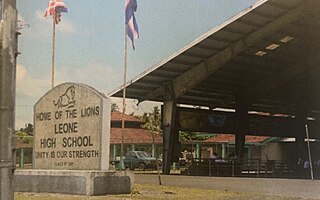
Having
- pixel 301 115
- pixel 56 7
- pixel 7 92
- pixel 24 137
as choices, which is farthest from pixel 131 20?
pixel 24 137

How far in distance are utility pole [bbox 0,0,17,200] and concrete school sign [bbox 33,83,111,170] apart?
9145 millimetres

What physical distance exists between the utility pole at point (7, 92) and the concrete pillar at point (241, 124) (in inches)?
1205

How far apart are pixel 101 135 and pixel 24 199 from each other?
228 cm

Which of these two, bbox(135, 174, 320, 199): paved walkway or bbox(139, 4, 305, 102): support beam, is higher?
bbox(139, 4, 305, 102): support beam

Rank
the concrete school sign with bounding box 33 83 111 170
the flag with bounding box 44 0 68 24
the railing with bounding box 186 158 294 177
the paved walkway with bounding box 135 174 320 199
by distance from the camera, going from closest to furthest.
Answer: the concrete school sign with bounding box 33 83 111 170
the paved walkway with bounding box 135 174 320 199
the flag with bounding box 44 0 68 24
the railing with bounding box 186 158 294 177

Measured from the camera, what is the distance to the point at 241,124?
34375 millimetres

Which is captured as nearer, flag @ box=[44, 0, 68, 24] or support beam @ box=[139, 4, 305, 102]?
support beam @ box=[139, 4, 305, 102]

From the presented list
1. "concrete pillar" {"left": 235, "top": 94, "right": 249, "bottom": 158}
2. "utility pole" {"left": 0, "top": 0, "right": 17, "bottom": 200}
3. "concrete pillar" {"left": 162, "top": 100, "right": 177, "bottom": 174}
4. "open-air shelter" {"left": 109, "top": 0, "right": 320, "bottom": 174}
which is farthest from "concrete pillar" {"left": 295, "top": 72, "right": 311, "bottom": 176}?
"utility pole" {"left": 0, "top": 0, "right": 17, "bottom": 200}

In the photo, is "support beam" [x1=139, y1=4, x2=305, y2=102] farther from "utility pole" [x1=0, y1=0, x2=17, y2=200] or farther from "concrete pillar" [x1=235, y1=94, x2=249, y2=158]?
"utility pole" [x1=0, y1=0, x2=17, y2=200]

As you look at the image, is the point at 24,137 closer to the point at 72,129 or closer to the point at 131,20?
the point at 131,20

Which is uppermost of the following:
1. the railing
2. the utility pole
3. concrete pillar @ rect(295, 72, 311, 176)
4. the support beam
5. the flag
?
the flag

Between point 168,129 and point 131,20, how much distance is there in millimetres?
8406

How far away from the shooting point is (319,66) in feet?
105

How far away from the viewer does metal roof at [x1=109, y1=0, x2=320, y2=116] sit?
25906mm
